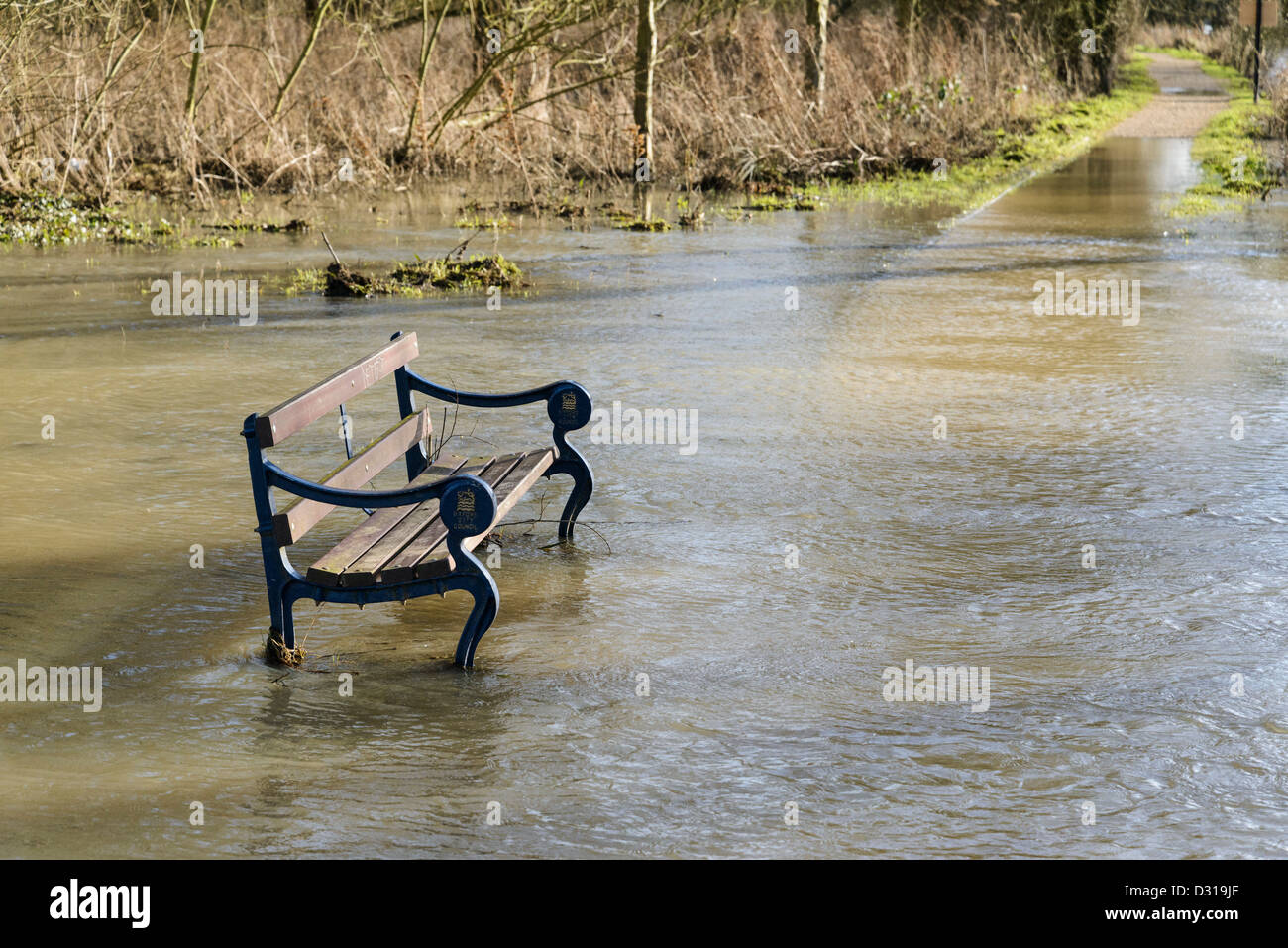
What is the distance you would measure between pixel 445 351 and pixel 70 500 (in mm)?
3706

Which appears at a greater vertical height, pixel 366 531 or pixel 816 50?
pixel 816 50

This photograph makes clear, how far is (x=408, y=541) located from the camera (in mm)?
5027

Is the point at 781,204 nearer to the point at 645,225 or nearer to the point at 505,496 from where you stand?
the point at 645,225

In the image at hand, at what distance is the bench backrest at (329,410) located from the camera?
15.4 feet

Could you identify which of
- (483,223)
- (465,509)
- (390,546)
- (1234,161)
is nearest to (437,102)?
(483,223)

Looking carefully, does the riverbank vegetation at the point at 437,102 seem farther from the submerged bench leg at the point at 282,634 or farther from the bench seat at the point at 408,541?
the submerged bench leg at the point at 282,634

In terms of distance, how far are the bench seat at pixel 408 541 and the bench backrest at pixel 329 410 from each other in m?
0.16

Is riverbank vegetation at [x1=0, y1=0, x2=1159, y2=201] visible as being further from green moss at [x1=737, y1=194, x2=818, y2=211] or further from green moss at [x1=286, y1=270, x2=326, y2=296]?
green moss at [x1=286, y1=270, x2=326, y2=296]

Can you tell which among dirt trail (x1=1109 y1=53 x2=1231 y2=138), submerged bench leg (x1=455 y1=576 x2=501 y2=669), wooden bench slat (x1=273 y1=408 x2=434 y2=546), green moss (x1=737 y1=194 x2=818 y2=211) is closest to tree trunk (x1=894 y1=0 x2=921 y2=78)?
dirt trail (x1=1109 y1=53 x2=1231 y2=138)

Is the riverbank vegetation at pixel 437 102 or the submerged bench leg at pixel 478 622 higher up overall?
the riverbank vegetation at pixel 437 102

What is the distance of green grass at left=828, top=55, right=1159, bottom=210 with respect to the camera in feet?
66.9

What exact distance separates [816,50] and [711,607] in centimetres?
2117

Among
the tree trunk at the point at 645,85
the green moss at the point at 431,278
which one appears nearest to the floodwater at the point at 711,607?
the green moss at the point at 431,278
